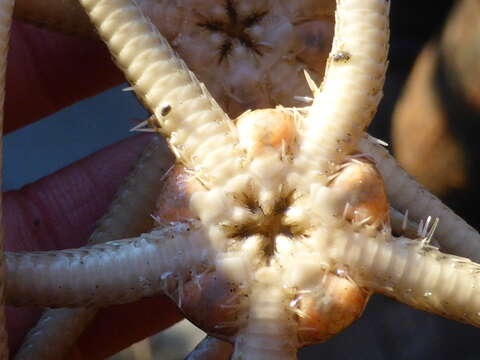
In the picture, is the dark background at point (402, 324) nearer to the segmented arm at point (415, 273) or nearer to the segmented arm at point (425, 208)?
the segmented arm at point (425, 208)

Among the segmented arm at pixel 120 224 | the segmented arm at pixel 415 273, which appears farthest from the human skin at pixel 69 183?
the segmented arm at pixel 415 273

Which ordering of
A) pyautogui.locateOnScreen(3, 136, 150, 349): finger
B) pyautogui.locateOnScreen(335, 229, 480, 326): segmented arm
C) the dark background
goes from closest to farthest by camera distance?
pyautogui.locateOnScreen(335, 229, 480, 326): segmented arm → pyautogui.locateOnScreen(3, 136, 150, 349): finger → the dark background

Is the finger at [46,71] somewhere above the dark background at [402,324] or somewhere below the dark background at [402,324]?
above

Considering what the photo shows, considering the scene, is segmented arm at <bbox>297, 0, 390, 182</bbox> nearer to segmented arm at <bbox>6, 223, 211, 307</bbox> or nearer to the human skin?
segmented arm at <bbox>6, 223, 211, 307</bbox>

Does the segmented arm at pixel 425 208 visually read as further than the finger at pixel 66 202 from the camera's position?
No

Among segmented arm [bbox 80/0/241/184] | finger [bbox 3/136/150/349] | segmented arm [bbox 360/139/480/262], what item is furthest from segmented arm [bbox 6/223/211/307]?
finger [bbox 3/136/150/349]

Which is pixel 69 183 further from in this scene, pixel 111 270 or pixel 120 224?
pixel 111 270

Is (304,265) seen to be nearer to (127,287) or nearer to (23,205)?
(127,287)
